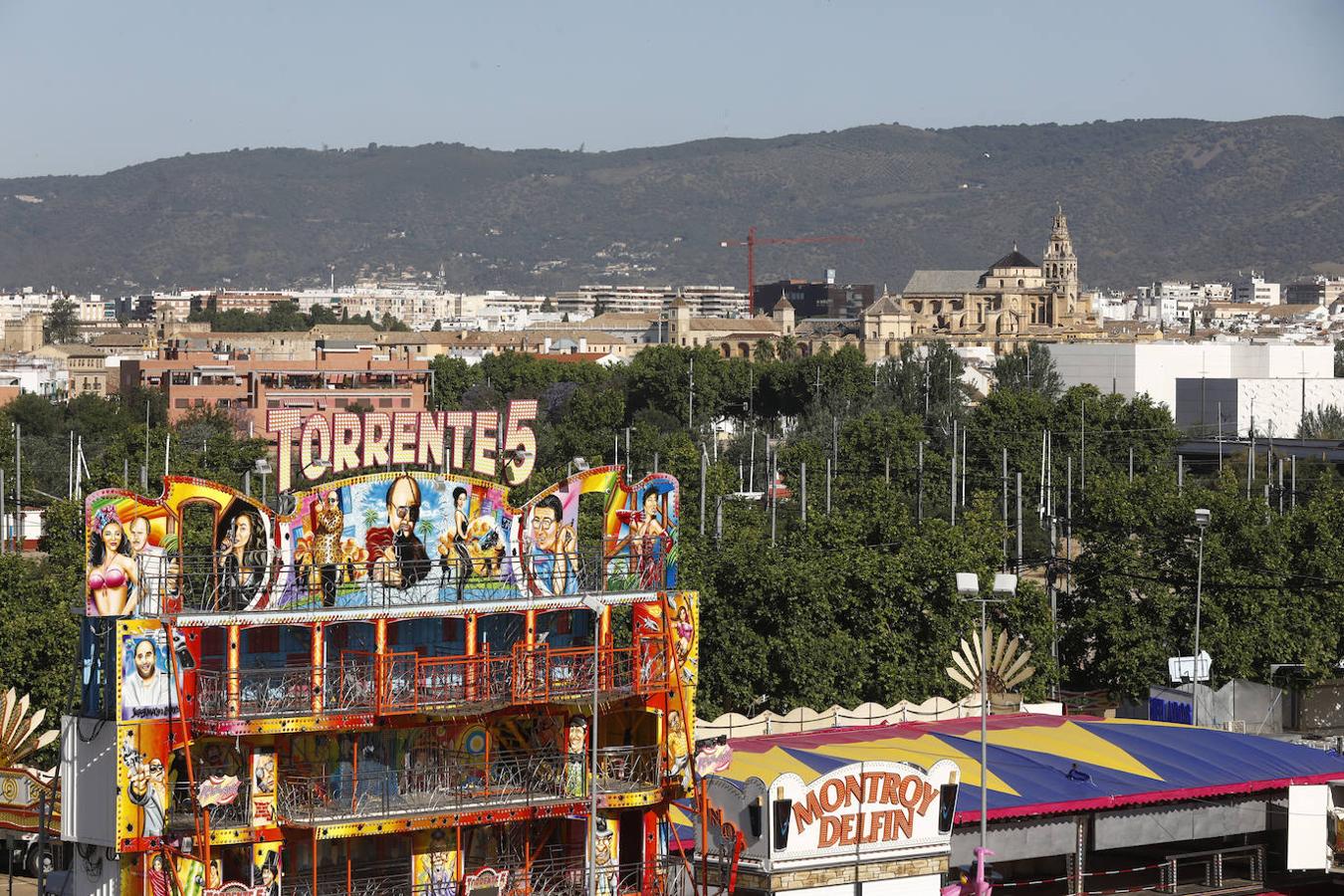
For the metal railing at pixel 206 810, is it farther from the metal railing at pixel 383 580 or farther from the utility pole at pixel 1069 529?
the utility pole at pixel 1069 529

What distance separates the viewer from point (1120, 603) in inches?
3091

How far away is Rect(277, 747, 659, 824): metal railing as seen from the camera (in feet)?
118

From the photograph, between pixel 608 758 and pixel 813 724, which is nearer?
pixel 608 758

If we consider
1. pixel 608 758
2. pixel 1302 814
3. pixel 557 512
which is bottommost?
pixel 1302 814

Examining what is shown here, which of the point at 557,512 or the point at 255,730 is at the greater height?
the point at 557,512

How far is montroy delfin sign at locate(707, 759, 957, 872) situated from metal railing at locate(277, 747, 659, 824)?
2.53 meters

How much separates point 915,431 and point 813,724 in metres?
102

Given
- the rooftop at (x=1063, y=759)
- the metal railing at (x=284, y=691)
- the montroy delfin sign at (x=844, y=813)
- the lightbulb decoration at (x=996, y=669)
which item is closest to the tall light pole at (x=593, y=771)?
the montroy delfin sign at (x=844, y=813)

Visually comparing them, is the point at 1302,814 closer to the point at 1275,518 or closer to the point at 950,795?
the point at 950,795

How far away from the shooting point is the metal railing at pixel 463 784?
35.8m

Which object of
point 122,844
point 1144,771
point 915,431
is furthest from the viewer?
point 915,431

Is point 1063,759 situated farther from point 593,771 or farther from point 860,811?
point 593,771

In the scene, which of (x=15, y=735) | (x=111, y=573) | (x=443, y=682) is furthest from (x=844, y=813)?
(x=15, y=735)

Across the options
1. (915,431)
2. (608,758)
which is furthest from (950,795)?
(915,431)
